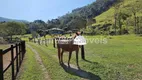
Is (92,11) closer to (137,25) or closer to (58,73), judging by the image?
(137,25)

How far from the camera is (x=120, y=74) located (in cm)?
960

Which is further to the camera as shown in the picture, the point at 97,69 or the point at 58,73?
the point at 97,69

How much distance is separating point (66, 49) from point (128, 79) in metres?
4.76

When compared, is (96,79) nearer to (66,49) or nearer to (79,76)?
(79,76)

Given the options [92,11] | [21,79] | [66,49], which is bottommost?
[21,79]

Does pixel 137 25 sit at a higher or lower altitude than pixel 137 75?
higher

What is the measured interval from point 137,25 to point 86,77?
75123mm

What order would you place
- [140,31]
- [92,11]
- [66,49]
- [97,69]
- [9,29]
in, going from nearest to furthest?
[97,69]
[66,49]
[140,31]
[9,29]
[92,11]

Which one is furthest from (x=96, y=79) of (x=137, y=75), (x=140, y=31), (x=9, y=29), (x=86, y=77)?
(x=9, y=29)

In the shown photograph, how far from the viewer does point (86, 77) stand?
30.4ft

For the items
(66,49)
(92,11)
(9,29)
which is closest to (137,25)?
(9,29)

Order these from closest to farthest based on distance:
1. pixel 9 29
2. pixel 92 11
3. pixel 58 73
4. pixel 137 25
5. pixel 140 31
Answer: pixel 58 73 → pixel 140 31 → pixel 137 25 → pixel 9 29 → pixel 92 11

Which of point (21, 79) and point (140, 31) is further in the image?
point (140, 31)

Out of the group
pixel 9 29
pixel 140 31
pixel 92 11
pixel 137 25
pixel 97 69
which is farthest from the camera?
pixel 92 11
